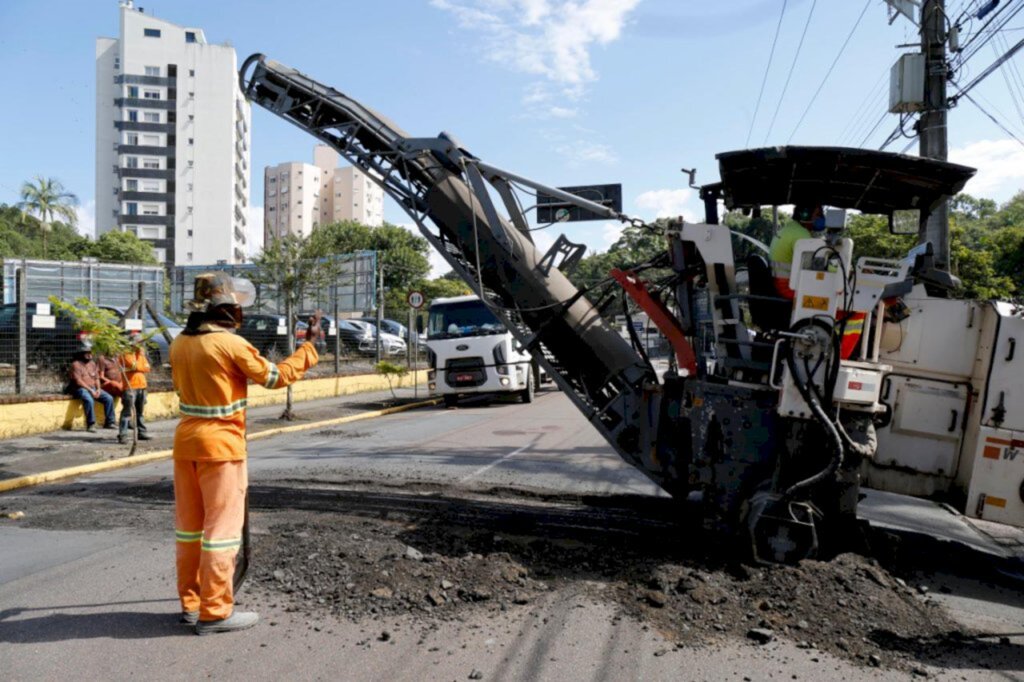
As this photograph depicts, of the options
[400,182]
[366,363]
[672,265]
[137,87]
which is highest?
[137,87]

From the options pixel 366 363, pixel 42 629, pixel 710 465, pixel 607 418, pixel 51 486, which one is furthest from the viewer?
pixel 366 363

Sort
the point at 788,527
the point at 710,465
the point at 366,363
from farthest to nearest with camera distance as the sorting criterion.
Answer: the point at 366,363, the point at 710,465, the point at 788,527

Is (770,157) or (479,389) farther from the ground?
(770,157)

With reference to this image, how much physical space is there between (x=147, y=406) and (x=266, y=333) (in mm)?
5422

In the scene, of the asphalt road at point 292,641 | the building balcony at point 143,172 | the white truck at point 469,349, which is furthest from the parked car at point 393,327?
the building balcony at point 143,172

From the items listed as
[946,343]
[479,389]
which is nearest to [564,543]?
[946,343]

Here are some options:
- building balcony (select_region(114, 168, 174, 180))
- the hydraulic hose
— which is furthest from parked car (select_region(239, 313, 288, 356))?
building balcony (select_region(114, 168, 174, 180))

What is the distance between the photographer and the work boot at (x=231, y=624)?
394 cm

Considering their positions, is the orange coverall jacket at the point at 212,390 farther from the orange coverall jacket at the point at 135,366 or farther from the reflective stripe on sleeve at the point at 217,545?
the orange coverall jacket at the point at 135,366

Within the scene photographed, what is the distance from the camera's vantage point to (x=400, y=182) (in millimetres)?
6891

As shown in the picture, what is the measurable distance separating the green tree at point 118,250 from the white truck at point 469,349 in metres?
41.9

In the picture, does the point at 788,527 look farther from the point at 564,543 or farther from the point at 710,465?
the point at 564,543

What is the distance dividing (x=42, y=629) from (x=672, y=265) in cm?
466

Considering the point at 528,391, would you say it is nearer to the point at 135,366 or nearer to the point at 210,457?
the point at 135,366
